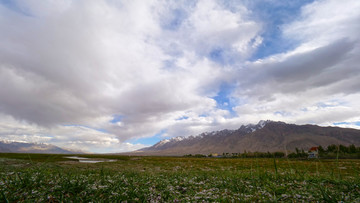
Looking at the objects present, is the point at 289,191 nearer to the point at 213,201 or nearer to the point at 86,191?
the point at 213,201

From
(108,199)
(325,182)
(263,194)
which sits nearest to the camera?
(108,199)

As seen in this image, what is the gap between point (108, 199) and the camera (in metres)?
4.99

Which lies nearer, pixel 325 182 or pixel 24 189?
pixel 24 189

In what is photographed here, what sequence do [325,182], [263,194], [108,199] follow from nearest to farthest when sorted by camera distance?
[108,199] → [263,194] → [325,182]

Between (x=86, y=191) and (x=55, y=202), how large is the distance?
906 mm

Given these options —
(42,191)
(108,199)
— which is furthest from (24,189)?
(108,199)

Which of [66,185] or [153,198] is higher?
[66,185]

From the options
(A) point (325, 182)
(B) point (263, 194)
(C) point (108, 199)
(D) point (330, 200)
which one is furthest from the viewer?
(A) point (325, 182)

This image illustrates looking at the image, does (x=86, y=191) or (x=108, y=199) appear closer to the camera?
(x=108, y=199)

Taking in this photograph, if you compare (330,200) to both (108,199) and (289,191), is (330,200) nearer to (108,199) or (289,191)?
(289,191)

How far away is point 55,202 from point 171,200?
10.1 feet

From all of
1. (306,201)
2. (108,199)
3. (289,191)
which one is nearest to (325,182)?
(289,191)

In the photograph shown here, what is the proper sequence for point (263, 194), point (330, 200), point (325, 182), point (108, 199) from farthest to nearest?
point (325, 182)
point (263, 194)
point (108, 199)
point (330, 200)

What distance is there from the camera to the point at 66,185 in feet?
18.1
